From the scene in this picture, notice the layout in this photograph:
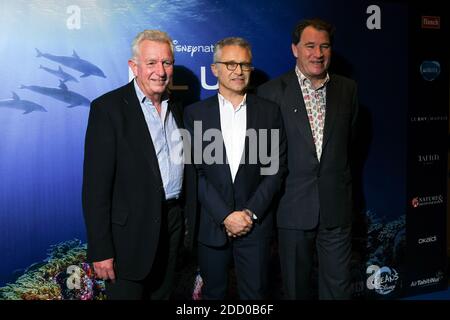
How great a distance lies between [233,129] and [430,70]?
2217mm

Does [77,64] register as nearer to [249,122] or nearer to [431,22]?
[249,122]

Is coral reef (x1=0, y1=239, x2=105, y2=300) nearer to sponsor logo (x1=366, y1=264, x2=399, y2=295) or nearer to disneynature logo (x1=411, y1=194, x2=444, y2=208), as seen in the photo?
sponsor logo (x1=366, y1=264, x2=399, y2=295)

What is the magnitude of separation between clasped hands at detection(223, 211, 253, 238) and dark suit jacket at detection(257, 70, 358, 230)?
0.40m

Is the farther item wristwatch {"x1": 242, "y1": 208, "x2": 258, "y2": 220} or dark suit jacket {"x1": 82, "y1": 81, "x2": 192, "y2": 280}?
wristwatch {"x1": 242, "y1": 208, "x2": 258, "y2": 220}

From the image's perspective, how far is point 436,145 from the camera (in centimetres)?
450

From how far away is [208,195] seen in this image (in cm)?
302

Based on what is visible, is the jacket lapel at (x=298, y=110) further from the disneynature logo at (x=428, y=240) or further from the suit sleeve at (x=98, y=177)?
the disneynature logo at (x=428, y=240)

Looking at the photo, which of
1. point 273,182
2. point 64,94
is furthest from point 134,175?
point 64,94

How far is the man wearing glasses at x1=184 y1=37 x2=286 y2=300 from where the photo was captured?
3029 millimetres

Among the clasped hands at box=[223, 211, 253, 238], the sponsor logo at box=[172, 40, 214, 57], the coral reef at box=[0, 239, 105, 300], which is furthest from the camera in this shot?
the sponsor logo at box=[172, 40, 214, 57]

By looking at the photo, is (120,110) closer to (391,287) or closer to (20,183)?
(20,183)

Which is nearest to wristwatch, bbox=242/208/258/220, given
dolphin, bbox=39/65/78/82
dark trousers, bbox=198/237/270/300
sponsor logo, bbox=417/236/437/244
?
dark trousers, bbox=198/237/270/300

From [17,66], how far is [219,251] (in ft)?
5.78
